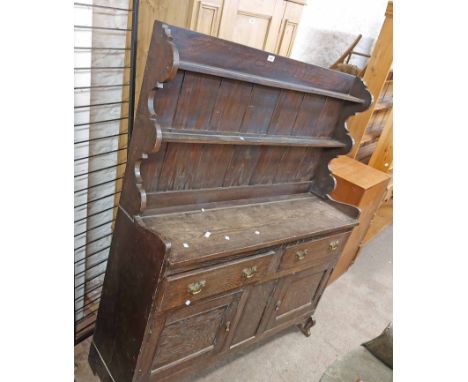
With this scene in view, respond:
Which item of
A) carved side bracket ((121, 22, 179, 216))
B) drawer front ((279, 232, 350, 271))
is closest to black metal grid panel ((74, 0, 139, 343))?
carved side bracket ((121, 22, 179, 216))

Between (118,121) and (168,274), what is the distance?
2.88 ft

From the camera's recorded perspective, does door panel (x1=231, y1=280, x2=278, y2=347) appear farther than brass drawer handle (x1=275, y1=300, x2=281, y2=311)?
No

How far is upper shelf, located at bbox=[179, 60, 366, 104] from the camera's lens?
3.86 feet

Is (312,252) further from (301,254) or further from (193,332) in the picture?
(193,332)

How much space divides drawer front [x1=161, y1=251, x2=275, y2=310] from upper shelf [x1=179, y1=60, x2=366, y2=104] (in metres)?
0.70

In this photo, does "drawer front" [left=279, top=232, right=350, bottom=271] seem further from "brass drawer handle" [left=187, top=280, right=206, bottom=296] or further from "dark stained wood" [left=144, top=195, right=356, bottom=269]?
"brass drawer handle" [left=187, top=280, right=206, bottom=296]

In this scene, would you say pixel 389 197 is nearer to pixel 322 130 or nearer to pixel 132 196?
pixel 322 130

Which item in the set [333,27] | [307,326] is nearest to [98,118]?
[307,326]

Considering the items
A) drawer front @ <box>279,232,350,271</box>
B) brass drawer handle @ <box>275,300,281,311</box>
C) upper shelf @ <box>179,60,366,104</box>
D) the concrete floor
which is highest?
upper shelf @ <box>179,60,366,104</box>

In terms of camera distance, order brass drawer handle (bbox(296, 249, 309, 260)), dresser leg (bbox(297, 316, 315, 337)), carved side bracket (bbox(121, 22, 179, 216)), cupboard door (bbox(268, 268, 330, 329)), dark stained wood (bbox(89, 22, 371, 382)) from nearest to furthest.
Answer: carved side bracket (bbox(121, 22, 179, 216)), dark stained wood (bbox(89, 22, 371, 382)), brass drawer handle (bbox(296, 249, 309, 260)), cupboard door (bbox(268, 268, 330, 329)), dresser leg (bbox(297, 316, 315, 337))

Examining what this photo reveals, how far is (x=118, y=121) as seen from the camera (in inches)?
69.0

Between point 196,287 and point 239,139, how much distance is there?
1.95 feet

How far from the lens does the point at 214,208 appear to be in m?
1.61
